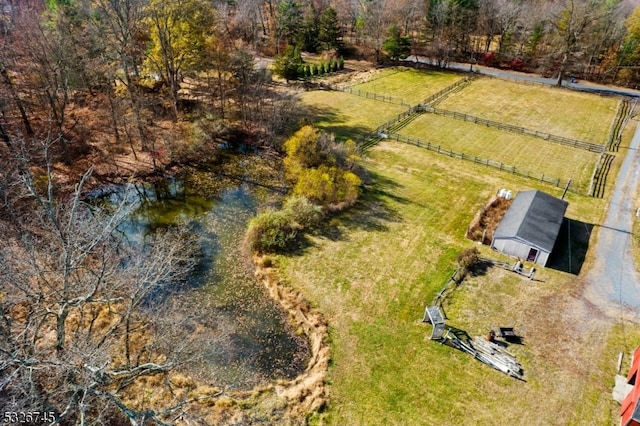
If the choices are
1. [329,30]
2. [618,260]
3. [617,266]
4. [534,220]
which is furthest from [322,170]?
[329,30]

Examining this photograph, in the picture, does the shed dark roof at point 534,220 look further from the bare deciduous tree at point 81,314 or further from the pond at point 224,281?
the bare deciduous tree at point 81,314

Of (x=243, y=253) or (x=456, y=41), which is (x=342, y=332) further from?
(x=456, y=41)

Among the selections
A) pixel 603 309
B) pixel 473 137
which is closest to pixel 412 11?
pixel 473 137

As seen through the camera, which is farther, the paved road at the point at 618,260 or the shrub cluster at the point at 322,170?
the shrub cluster at the point at 322,170

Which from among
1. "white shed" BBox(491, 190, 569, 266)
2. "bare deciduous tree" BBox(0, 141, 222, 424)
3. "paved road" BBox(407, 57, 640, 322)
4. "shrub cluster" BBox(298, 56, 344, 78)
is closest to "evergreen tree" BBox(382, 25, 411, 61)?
"shrub cluster" BBox(298, 56, 344, 78)

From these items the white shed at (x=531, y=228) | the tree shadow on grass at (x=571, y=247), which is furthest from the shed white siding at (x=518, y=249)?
the tree shadow on grass at (x=571, y=247)

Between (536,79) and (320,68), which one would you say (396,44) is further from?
(536,79)

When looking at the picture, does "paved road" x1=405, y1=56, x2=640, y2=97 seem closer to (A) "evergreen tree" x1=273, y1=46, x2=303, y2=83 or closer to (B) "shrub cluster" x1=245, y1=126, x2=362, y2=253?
(A) "evergreen tree" x1=273, y1=46, x2=303, y2=83
